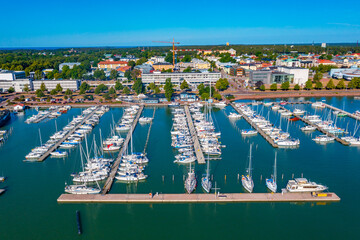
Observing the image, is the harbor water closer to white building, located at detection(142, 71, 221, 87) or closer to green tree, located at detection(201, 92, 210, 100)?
green tree, located at detection(201, 92, 210, 100)

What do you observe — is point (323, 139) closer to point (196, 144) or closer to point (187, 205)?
point (196, 144)

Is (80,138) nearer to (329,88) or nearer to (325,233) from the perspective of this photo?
(325,233)

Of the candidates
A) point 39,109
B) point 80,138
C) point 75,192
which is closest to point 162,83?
point 39,109

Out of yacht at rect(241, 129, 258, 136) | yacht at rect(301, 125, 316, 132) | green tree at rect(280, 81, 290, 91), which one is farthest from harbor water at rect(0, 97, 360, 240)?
green tree at rect(280, 81, 290, 91)

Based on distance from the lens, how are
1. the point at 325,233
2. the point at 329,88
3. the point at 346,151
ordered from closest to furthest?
the point at 325,233 → the point at 346,151 → the point at 329,88

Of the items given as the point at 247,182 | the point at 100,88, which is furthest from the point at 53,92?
the point at 247,182

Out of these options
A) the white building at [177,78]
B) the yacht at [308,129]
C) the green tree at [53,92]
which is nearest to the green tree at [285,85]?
the white building at [177,78]
